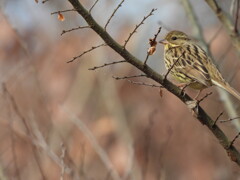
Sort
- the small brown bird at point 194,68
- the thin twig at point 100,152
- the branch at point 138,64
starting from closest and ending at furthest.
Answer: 1. the branch at point 138,64
2. the small brown bird at point 194,68
3. the thin twig at point 100,152

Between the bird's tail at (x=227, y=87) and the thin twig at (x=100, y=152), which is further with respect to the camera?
the thin twig at (x=100, y=152)

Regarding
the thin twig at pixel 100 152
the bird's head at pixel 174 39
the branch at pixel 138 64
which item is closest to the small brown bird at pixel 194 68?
the bird's head at pixel 174 39

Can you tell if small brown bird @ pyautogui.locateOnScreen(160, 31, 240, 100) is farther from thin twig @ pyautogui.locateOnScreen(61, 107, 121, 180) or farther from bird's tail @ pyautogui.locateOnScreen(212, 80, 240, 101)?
thin twig @ pyautogui.locateOnScreen(61, 107, 121, 180)

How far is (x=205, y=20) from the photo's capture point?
14.4m

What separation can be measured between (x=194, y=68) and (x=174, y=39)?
96 cm

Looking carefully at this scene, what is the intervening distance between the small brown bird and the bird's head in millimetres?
144

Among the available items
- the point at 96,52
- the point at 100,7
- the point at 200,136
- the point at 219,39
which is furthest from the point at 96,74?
the point at 219,39

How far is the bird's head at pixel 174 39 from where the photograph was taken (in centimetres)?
774

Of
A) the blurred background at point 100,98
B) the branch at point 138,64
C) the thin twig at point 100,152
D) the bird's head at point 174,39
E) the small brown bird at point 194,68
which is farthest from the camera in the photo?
the blurred background at point 100,98

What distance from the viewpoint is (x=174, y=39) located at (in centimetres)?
780

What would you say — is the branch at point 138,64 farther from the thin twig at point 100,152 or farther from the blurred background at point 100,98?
the blurred background at point 100,98

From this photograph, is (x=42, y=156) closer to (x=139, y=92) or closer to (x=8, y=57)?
(x=8, y=57)

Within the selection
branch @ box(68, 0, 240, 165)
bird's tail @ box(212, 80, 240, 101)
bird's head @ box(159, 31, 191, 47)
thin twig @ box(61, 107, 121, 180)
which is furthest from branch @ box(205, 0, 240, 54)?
thin twig @ box(61, 107, 121, 180)

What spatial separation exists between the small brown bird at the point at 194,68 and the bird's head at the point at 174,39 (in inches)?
5.7
